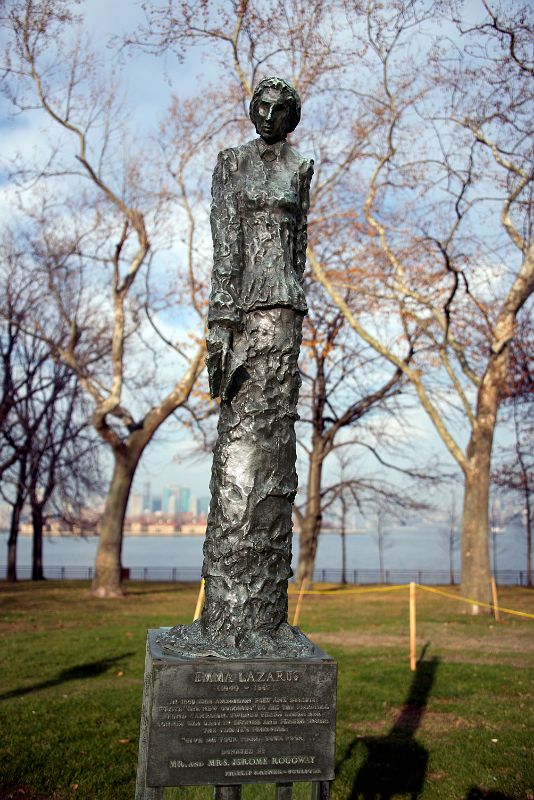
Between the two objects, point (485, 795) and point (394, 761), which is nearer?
point (485, 795)

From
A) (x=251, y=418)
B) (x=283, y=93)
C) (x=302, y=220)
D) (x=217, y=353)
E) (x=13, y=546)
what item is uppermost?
(x=283, y=93)

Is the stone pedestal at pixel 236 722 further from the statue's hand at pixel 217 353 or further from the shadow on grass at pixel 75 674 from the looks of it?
the shadow on grass at pixel 75 674

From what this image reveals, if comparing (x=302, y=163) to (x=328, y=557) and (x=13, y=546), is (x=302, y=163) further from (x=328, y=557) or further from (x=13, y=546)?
(x=328, y=557)

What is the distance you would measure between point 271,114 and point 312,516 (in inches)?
922

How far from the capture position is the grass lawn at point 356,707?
6.38 meters

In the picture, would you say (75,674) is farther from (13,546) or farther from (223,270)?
(13,546)

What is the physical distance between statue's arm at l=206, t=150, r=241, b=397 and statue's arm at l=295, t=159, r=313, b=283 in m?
0.38

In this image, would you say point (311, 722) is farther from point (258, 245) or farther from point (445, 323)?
point (445, 323)

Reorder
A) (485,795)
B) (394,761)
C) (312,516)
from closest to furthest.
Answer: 1. (485,795)
2. (394,761)
3. (312,516)

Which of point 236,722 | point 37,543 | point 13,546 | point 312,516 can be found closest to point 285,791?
point 236,722

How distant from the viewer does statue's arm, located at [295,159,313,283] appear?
4344 millimetres

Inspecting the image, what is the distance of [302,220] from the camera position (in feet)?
14.5

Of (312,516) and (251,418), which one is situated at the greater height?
(251,418)

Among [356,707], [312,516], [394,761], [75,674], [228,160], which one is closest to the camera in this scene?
[228,160]
